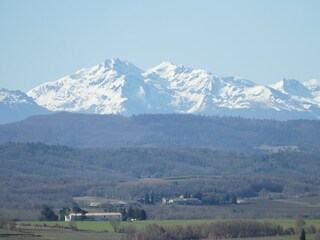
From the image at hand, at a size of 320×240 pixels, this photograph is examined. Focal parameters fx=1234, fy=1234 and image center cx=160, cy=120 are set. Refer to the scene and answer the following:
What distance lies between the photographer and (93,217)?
111 metres

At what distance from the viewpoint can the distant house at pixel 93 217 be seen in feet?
355

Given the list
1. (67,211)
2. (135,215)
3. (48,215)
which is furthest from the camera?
(67,211)

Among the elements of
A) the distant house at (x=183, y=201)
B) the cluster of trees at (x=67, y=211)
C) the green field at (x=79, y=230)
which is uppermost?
the distant house at (x=183, y=201)

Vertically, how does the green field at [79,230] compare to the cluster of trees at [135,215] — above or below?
below

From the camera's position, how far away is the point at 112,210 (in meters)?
118

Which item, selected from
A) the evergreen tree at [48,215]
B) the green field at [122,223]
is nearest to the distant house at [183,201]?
the evergreen tree at [48,215]

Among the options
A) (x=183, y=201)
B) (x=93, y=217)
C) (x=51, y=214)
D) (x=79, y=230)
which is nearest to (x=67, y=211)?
(x=93, y=217)

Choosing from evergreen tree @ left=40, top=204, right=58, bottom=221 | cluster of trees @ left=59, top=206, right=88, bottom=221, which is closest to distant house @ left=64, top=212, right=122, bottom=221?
cluster of trees @ left=59, top=206, right=88, bottom=221

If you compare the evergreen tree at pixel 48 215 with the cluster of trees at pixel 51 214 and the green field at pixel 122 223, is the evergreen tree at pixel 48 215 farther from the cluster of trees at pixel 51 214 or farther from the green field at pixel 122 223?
the green field at pixel 122 223

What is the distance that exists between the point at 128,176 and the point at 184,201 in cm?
6096

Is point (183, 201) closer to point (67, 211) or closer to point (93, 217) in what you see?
point (93, 217)

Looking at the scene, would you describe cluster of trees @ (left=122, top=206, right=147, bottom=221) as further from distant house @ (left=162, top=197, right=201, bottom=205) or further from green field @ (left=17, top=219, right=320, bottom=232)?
distant house @ (left=162, top=197, right=201, bottom=205)

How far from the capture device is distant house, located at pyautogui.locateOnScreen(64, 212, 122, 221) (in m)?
108

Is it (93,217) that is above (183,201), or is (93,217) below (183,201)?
below
